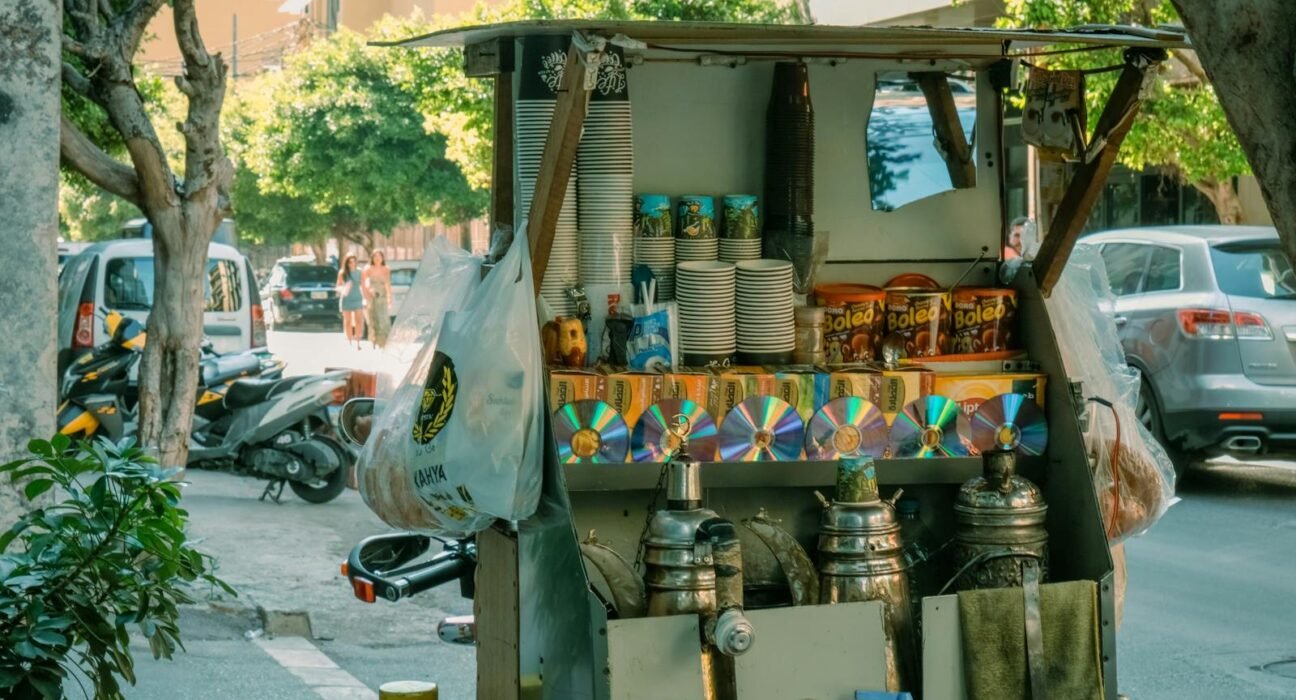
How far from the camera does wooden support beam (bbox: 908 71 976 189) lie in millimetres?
4539

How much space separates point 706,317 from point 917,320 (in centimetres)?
67

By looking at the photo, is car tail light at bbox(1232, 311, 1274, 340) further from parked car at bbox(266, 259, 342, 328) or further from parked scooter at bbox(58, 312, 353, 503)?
parked car at bbox(266, 259, 342, 328)

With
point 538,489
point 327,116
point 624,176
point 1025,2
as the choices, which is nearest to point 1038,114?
point 624,176

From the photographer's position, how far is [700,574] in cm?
338

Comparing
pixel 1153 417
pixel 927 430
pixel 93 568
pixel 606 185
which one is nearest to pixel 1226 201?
pixel 1153 417

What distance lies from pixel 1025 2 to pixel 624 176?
981 centimetres

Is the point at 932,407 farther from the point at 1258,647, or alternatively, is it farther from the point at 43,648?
the point at 1258,647

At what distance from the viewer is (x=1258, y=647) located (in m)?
6.55

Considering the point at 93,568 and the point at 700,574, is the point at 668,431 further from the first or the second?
the point at 93,568

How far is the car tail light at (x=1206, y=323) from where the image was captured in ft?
31.8

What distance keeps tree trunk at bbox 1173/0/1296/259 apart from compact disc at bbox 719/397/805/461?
148 cm

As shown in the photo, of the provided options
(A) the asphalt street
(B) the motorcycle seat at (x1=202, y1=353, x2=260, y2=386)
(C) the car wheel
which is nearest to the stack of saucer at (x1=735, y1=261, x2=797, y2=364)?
(A) the asphalt street

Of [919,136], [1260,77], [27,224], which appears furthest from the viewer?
[919,136]

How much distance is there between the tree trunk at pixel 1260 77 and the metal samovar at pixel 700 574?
4.45ft
